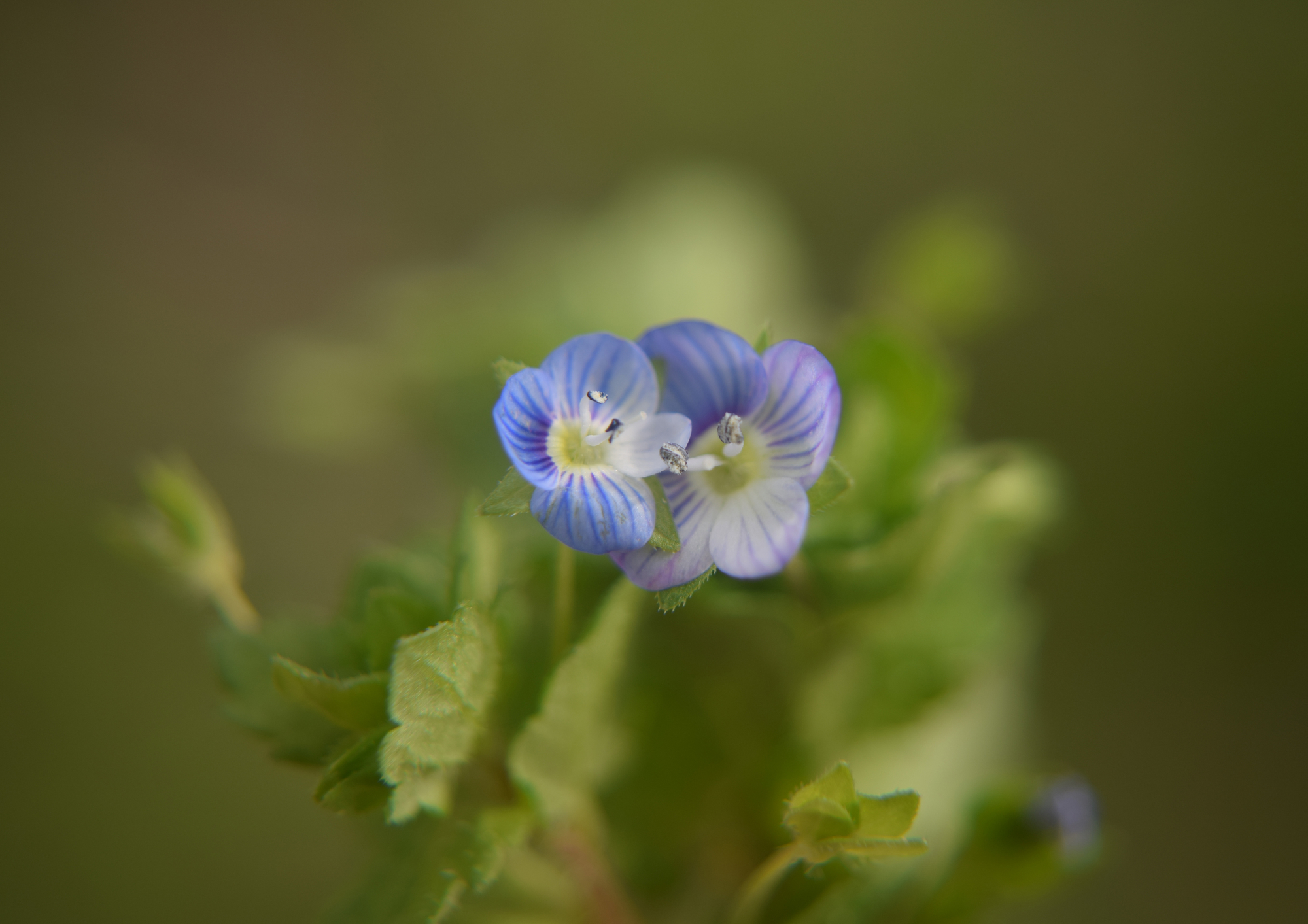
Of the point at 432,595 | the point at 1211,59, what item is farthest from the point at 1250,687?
the point at 432,595

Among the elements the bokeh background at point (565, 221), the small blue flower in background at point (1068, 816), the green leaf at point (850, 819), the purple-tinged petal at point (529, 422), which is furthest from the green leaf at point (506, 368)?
the bokeh background at point (565, 221)

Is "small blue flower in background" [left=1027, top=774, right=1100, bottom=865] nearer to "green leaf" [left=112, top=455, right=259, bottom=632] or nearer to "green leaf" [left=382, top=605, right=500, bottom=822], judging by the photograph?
"green leaf" [left=382, top=605, right=500, bottom=822]

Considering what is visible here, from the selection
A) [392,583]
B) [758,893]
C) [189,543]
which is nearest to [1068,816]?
[758,893]

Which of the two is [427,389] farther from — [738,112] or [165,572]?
[738,112]

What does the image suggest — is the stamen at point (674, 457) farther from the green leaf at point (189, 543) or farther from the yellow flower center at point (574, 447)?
the green leaf at point (189, 543)

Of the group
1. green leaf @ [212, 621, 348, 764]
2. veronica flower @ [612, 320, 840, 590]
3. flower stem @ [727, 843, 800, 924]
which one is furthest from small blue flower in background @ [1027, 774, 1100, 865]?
green leaf @ [212, 621, 348, 764]

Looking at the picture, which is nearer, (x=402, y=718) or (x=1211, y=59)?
(x=402, y=718)

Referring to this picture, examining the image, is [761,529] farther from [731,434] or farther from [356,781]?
[356,781]
